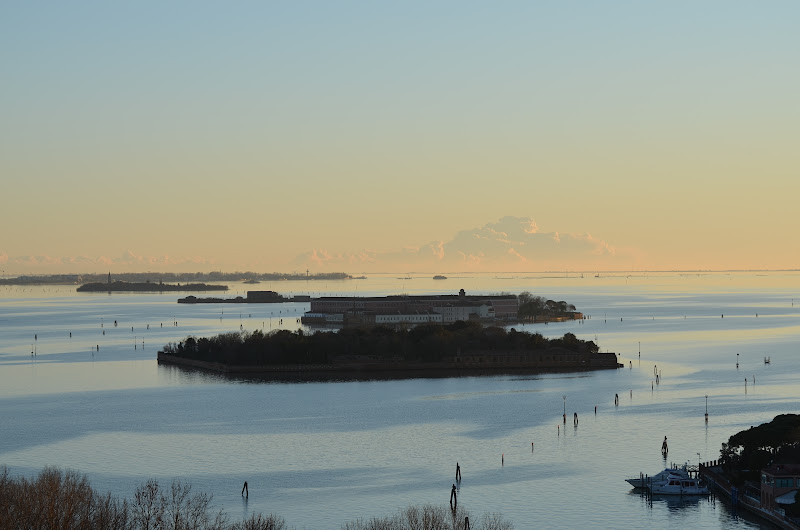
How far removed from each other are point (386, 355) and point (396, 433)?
2955 cm

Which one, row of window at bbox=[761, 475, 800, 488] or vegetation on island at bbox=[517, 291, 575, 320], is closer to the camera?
row of window at bbox=[761, 475, 800, 488]

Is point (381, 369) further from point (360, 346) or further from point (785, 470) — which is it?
point (785, 470)

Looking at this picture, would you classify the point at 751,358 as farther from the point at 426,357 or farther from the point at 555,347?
the point at 426,357

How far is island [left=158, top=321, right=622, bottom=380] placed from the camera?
70.9 m

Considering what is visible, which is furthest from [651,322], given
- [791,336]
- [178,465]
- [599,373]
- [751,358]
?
[178,465]

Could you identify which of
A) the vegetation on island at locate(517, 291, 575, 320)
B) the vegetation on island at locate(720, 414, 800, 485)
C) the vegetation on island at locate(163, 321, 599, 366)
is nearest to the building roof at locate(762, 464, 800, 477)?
the vegetation on island at locate(720, 414, 800, 485)

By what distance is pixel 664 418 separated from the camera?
159 feet

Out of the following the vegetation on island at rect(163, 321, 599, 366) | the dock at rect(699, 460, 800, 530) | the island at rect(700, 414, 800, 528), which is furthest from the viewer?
the vegetation on island at rect(163, 321, 599, 366)

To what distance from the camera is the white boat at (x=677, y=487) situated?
1353 inches

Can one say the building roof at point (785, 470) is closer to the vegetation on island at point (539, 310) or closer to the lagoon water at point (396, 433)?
the lagoon water at point (396, 433)

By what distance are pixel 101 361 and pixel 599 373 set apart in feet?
115

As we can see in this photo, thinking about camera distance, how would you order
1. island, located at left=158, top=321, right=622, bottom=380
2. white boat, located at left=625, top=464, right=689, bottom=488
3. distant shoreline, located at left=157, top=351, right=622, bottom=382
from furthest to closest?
island, located at left=158, top=321, right=622, bottom=380, distant shoreline, located at left=157, top=351, right=622, bottom=382, white boat, located at left=625, top=464, right=689, bottom=488

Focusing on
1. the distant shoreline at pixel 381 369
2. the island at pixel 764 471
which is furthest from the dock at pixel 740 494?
the distant shoreline at pixel 381 369

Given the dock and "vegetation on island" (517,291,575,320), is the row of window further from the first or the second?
"vegetation on island" (517,291,575,320)
